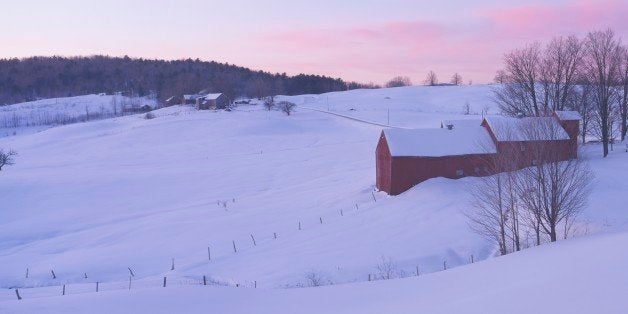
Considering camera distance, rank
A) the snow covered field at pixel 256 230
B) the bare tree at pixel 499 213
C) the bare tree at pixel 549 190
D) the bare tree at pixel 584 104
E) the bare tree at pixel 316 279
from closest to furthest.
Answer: the snow covered field at pixel 256 230 → the bare tree at pixel 316 279 → the bare tree at pixel 549 190 → the bare tree at pixel 499 213 → the bare tree at pixel 584 104

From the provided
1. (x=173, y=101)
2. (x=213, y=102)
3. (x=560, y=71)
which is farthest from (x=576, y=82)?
(x=173, y=101)

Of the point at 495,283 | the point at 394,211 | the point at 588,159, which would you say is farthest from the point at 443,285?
the point at 588,159

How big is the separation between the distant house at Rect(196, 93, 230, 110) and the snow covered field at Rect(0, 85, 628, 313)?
1545 inches

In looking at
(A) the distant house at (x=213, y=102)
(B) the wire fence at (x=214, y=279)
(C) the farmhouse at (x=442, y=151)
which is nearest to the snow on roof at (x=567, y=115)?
(C) the farmhouse at (x=442, y=151)

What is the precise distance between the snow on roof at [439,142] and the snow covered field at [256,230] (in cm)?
254

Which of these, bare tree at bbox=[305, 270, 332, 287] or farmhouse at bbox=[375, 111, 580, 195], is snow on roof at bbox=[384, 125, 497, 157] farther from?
bare tree at bbox=[305, 270, 332, 287]

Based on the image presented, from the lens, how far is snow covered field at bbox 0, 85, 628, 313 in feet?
43.0

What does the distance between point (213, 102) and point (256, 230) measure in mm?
81363

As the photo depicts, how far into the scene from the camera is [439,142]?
1518 inches

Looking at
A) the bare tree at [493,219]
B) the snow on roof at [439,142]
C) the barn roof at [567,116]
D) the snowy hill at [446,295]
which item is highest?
the barn roof at [567,116]

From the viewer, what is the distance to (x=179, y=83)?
448 feet

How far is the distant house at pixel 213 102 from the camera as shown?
11050 cm

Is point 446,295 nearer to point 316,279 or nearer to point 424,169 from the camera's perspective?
point 316,279

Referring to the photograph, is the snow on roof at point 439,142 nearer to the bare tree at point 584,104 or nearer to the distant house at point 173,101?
the bare tree at point 584,104
